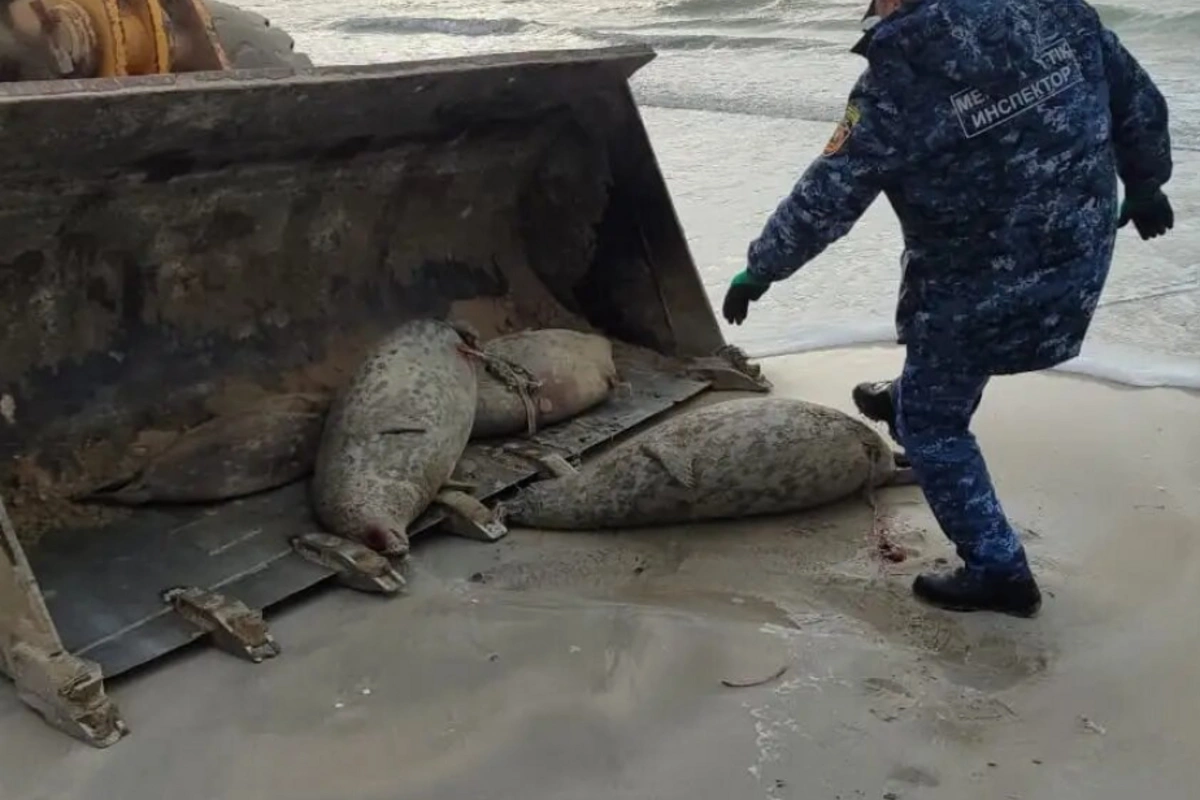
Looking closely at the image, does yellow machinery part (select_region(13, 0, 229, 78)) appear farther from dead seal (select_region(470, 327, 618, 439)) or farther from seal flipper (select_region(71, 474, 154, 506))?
dead seal (select_region(470, 327, 618, 439))

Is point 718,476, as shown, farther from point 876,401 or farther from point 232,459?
point 232,459

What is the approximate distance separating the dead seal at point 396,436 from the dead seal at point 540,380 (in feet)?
0.28

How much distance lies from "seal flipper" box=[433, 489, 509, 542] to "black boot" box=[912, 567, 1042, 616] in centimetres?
111

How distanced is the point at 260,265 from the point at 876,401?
186cm

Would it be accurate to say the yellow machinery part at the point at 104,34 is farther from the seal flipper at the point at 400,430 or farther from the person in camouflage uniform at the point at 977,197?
the person in camouflage uniform at the point at 977,197

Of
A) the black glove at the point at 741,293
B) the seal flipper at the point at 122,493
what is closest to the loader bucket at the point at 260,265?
the seal flipper at the point at 122,493

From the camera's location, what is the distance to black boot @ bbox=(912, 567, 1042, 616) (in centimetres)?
325

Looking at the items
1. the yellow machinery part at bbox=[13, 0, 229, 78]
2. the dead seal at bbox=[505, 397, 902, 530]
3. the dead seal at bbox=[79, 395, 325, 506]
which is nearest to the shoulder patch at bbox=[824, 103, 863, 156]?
the dead seal at bbox=[505, 397, 902, 530]

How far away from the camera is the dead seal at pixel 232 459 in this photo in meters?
3.68

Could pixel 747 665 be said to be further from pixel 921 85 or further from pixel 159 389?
pixel 159 389

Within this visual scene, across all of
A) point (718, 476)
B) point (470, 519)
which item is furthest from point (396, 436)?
point (718, 476)

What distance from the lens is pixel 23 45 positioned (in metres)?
3.62

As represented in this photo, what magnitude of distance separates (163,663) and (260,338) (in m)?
1.33

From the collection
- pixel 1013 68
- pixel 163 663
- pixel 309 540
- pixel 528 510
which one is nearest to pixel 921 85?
pixel 1013 68
